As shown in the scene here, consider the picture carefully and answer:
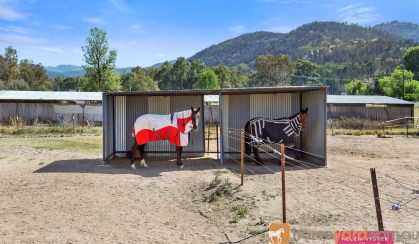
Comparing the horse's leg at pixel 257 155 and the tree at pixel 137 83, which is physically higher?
the tree at pixel 137 83

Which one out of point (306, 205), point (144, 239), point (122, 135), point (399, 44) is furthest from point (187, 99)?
point (399, 44)

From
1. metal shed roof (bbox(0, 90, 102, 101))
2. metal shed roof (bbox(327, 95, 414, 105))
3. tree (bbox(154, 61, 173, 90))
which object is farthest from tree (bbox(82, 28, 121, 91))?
tree (bbox(154, 61, 173, 90))

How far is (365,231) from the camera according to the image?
554cm

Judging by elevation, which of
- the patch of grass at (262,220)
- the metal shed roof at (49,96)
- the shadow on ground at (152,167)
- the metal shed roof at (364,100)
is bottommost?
the patch of grass at (262,220)

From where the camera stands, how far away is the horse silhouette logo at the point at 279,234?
18.2ft

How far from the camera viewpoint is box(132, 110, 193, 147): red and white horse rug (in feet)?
39.9

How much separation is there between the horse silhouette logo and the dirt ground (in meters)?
0.21

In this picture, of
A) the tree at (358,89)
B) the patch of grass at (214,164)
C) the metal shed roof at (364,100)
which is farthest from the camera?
the tree at (358,89)

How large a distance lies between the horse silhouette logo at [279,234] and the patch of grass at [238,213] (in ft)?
3.66

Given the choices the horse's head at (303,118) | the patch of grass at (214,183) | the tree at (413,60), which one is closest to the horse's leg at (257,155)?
the horse's head at (303,118)

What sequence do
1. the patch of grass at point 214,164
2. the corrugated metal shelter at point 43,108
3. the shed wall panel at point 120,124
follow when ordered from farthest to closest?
the corrugated metal shelter at point 43,108 → the shed wall panel at point 120,124 → the patch of grass at point 214,164

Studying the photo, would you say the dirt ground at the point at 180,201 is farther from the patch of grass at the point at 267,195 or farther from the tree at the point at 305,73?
the tree at the point at 305,73

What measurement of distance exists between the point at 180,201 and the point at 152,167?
412 cm

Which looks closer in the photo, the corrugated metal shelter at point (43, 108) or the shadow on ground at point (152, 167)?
the shadow on ground at point (152, 167)
